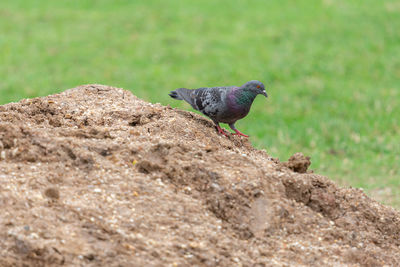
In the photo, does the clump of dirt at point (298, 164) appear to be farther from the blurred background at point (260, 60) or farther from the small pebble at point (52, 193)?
the blurred background at point (260, 60)

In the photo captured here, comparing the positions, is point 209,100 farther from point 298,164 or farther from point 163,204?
point 163,204

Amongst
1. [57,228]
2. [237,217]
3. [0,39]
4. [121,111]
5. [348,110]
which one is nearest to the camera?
[57,228]

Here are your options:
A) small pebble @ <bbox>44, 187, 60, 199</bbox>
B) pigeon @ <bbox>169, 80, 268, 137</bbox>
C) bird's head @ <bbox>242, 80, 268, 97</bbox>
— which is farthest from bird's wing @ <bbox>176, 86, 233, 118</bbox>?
small pebble @ <bbox>44, 187, 60, 199</bbox>

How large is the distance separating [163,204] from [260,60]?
9.26 meters

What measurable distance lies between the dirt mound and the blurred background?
3.37 m

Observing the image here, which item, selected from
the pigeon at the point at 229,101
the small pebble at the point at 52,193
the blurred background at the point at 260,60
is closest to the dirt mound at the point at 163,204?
the small pebble at the point at 52,193

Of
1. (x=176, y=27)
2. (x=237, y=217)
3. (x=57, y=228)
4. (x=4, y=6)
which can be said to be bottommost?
(x=57, y=228)

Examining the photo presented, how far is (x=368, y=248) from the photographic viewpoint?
4.75 meters

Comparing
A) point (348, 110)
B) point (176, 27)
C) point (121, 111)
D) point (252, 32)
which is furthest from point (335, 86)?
point (121, 111)

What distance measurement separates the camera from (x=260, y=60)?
524 inches

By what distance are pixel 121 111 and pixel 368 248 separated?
2.43 m

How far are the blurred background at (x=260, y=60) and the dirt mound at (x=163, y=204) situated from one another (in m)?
3.37

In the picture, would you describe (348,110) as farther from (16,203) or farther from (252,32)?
(16,203)

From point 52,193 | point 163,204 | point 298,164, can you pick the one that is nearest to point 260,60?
point 298,164
